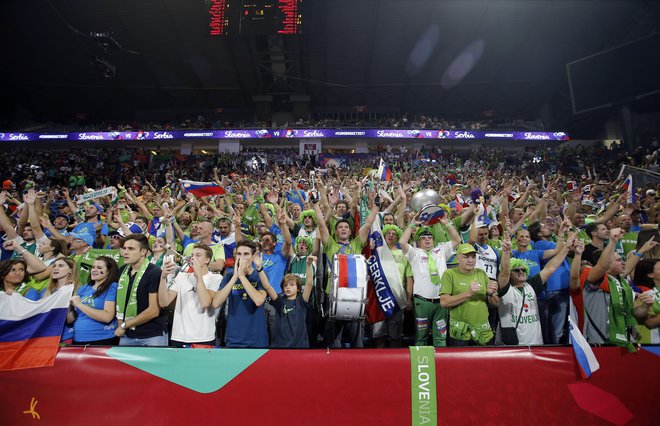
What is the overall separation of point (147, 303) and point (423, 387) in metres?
2.73

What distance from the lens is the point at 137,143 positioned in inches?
1229

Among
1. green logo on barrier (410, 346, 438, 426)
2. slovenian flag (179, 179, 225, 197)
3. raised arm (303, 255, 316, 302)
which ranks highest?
slovenian flag (179, 179, 225, 197)

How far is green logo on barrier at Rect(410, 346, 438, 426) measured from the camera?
2.98 meters

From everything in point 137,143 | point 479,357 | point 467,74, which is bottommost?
point 479,357

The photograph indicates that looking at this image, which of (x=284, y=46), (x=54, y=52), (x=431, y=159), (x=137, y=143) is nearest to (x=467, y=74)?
(x=431, y=159)

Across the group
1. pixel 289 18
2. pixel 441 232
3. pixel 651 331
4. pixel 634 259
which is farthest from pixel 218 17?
pixel 651 331

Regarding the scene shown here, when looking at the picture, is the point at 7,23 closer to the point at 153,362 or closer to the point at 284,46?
the point at 284,46

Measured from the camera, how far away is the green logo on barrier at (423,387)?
9.78ft

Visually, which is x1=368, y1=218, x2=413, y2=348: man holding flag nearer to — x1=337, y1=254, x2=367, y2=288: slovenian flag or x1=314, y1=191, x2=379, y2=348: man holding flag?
x1=314, y1=191, x2=379, y2=348: man holding flag

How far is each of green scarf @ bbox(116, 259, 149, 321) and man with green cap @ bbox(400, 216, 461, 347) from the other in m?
3.02

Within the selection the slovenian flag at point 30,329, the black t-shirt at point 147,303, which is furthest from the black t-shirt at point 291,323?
the slovenian flag at point 30,329

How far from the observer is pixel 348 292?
11.7ft

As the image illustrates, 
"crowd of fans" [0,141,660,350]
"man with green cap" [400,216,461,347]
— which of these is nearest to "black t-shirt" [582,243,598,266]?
"crowd of fans" [0,141,660,350]

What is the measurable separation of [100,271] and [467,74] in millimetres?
31913
